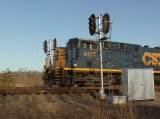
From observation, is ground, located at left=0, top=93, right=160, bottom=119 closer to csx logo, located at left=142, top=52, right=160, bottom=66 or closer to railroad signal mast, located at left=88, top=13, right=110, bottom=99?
railroad signal mast, located at left=88, top=13, right=110, bottom=99

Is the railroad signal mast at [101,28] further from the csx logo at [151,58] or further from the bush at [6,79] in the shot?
the bush at [6,79]

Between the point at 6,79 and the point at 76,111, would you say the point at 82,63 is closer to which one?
the point at 76,111

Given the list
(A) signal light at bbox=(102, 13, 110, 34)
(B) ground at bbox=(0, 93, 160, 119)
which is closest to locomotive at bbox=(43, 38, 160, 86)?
(A) signal light at bbox=(102, 13, 110, 34)

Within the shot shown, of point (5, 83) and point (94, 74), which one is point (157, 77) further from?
point (5, 83)

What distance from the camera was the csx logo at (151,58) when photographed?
23.9 m

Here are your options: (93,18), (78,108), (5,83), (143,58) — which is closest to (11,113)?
(78,108)

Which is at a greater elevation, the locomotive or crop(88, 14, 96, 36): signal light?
crop(88, 14, 96, 36): signal light

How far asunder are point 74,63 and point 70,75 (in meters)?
0.87

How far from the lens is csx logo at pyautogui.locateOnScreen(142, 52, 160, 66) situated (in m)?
23.9

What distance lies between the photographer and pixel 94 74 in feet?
67.3

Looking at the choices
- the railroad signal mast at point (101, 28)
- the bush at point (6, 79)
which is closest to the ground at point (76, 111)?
the railroad signal mast at point (101, 28)

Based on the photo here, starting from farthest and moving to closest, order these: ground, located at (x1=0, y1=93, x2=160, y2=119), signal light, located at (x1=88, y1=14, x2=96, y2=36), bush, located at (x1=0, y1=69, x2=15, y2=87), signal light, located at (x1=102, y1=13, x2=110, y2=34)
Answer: bush, located at (x1=0, y1=69, x2=15, y2=87)
signal light, located at (x1=88, y1=14, x2=96, y2=36)
signal light, located at (x1=102, y1=13, x2=110, y2=34)
ground, located at (x1=0, y1=93, x2=160, y2=119)

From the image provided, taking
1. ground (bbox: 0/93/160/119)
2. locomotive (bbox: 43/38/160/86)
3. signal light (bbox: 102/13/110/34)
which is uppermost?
signal light (bbox: 102/13/110/34)

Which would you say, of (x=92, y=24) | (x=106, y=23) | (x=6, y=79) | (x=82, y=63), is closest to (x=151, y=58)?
(x=82, y=63)
